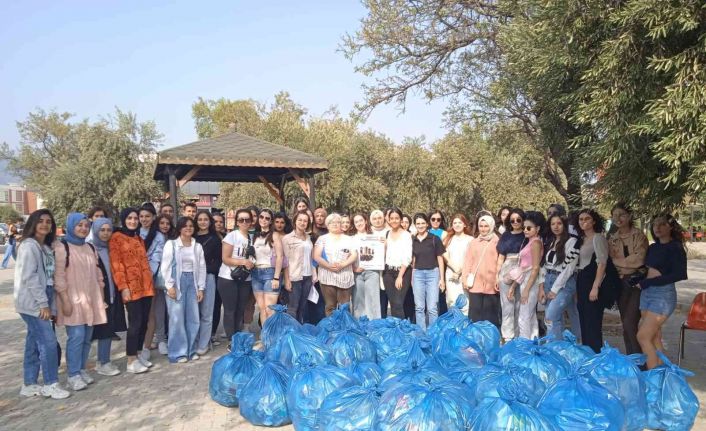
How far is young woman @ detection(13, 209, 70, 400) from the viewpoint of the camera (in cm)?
461

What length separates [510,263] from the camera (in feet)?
20.1

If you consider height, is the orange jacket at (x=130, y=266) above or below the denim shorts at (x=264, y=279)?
above

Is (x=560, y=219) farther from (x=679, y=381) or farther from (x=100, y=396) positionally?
(x=100, y=396)

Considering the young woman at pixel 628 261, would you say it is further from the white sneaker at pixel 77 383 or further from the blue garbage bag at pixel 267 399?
the white sneaker at pixel 77 383

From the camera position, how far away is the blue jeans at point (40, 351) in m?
4.77

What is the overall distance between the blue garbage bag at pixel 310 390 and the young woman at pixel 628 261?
3062 millimetres

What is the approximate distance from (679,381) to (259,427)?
323cm

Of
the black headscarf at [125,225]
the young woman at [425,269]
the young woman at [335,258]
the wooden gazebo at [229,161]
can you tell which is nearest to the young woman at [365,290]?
the young woman at [335,258]

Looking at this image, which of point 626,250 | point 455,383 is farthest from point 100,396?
point 626,250

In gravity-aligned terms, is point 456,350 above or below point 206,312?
below

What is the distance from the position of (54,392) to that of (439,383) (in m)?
3.65

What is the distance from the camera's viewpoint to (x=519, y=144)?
34.9 feet

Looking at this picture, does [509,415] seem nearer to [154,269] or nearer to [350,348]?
[350,348]

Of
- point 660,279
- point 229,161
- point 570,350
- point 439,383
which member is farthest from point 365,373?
point 229,161
